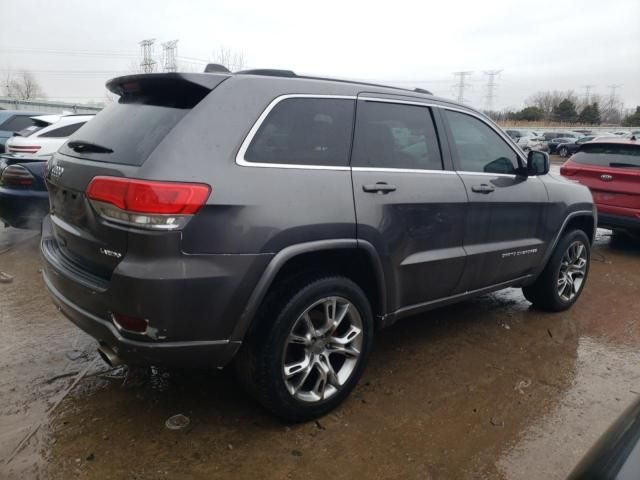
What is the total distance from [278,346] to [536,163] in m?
2.76

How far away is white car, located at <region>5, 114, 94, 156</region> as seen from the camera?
237 inches

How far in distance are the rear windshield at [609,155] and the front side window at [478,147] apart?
389cm

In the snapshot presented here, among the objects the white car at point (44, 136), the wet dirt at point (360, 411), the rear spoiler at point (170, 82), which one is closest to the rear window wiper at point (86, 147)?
the rear spoiler at point (170, 82)

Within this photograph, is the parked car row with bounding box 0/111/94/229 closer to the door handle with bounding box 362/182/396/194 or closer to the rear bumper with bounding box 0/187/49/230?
the rear bumper with bounding box 0/187/49/230

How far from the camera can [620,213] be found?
685cm

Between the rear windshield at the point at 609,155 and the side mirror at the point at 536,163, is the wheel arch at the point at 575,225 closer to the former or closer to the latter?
the side mirror at the point at 536,163

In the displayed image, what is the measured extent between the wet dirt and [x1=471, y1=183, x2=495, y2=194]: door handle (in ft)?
3.99

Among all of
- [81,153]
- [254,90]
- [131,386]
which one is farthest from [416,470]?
[81,153]

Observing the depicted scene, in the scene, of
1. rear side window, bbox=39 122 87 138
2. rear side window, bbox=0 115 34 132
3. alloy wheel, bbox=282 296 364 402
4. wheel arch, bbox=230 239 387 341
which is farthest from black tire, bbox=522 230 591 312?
rear side window, bbox=0 115 34 132

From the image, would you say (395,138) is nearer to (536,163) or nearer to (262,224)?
(262,224)

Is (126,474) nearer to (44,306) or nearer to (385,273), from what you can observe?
(385,273)

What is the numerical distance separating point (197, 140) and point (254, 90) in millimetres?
448

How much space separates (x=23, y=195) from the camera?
5.73 metres

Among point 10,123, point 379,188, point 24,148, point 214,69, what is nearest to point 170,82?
point 214,69
